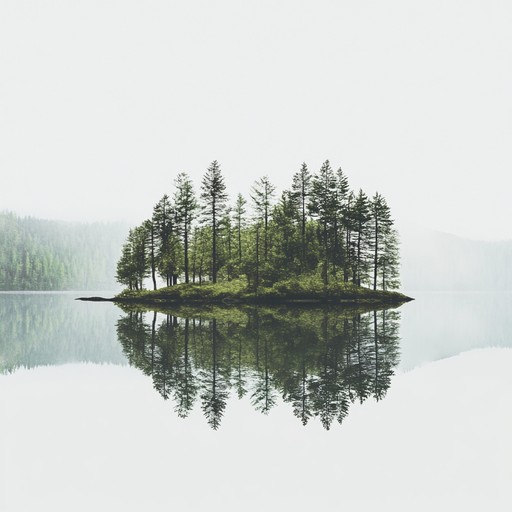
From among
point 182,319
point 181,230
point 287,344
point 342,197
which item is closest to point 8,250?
point 181,230

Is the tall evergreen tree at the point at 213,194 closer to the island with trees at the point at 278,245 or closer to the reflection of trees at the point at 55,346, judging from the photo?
the island with trees at the point at 278,245

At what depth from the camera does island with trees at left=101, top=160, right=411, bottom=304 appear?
58.0m

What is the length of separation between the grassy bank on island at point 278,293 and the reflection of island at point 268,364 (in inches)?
1074

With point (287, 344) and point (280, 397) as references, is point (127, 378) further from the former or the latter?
point (287, 344)

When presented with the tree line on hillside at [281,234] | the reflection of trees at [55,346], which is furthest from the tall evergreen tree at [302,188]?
the reflection of trees at [55,346]

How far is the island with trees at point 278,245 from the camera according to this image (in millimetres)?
57969

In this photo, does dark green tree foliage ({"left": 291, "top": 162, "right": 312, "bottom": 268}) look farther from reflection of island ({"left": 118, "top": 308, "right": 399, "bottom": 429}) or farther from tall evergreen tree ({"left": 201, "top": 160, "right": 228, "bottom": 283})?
reflection of island ({"left": 118, "top": 308, "right": 399, "bottom": 429})

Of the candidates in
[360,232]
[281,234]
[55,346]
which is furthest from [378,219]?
[55,346]

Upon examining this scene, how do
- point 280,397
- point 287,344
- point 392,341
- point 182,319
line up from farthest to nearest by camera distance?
point 182,319 → point 392,341 → point 287,344 → point 280,397

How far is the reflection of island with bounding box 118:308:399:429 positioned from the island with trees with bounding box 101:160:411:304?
2827 centimetres

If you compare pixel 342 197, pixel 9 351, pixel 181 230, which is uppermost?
pixel 342 197

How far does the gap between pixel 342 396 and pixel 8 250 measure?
212439 millimetres

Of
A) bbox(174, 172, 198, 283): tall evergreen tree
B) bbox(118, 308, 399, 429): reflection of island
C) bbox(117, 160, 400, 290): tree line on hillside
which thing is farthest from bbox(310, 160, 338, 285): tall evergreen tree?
bbox(118, 308, 399, 429): reflection of island

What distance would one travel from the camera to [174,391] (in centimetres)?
1316
